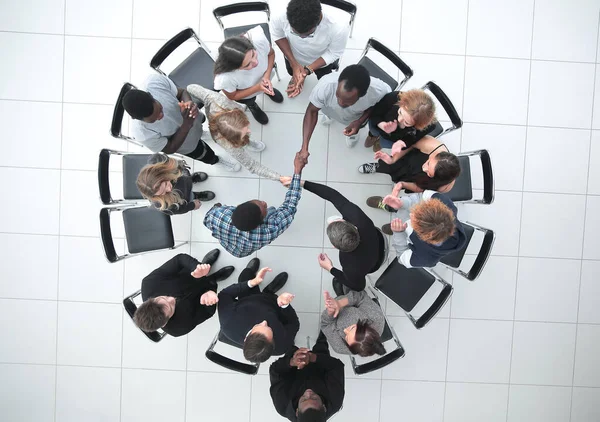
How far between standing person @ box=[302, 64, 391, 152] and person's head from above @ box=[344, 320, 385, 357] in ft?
4.19

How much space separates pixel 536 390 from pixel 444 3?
365cm

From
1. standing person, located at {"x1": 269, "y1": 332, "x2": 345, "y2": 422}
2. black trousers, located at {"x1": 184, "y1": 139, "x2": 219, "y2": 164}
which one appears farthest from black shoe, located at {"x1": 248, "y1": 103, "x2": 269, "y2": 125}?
standing person, located at {"x1": 269, "y1": 332, "x2": 345, "y2": 422}

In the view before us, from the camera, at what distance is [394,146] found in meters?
2.44

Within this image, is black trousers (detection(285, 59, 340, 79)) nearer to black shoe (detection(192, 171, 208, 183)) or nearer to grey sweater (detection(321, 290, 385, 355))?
black shoe (detection(192, 171, 208, 183))

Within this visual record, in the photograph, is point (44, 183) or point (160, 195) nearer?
point (160, 195)

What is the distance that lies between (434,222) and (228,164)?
1.83 meters

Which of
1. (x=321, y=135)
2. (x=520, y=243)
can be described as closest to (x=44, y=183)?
(x=321, y=135)

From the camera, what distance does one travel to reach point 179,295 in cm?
246

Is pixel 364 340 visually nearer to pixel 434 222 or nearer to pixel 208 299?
pixel 434 222

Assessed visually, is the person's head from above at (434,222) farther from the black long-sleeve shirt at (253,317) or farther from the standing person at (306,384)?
the standing person at (306,384)

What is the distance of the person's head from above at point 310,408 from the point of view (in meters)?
2.20

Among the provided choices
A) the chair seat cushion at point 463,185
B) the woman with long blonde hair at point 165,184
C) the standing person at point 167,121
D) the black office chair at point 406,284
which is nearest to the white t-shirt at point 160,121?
the standing person at point 167,121

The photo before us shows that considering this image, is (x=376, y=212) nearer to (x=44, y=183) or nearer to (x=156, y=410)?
(x=156, y=410)

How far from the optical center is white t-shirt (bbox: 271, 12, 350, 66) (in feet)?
7.72
